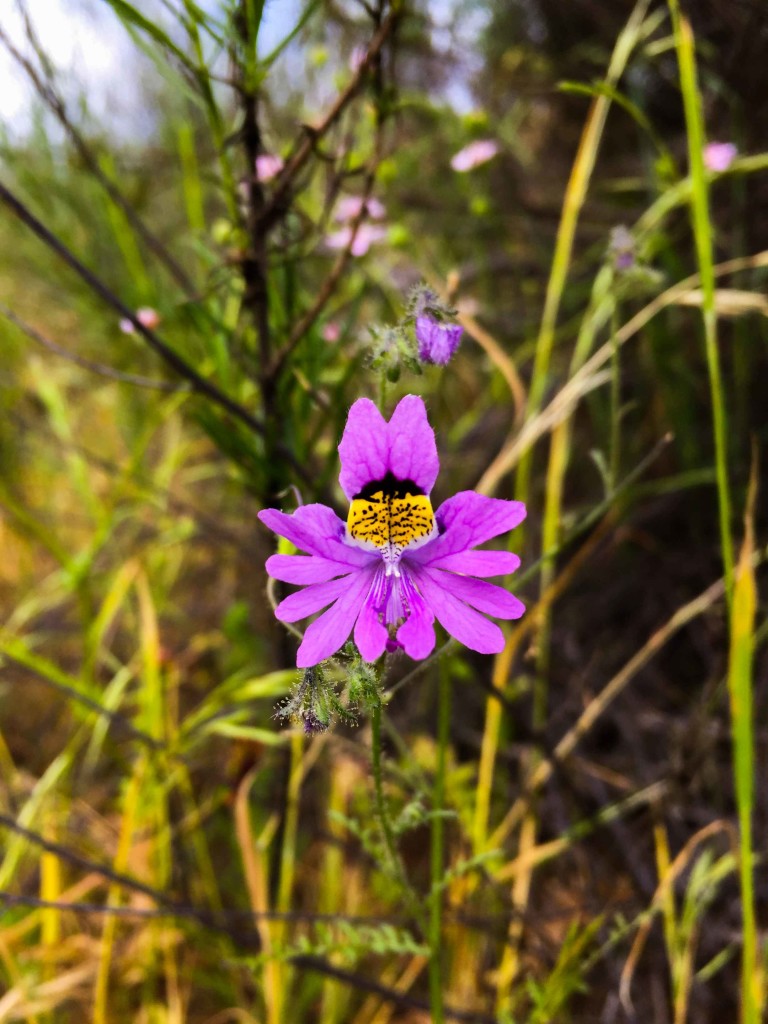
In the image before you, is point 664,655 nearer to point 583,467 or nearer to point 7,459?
point 583,467

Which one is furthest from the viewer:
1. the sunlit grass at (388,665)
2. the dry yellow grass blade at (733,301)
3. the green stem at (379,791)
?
the dry yellow grass blade at (733,301)

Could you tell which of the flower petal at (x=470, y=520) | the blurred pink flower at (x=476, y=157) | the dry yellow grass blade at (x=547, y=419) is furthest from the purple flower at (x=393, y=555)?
the blurred pink flower at (x=476, y=157)

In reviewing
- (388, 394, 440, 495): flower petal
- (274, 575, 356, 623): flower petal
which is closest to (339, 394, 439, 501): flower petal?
(388, 394, 440, 495): flower petal

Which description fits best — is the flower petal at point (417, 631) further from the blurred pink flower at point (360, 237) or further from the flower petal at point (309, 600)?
the blurred pink flower at point (360, 237)

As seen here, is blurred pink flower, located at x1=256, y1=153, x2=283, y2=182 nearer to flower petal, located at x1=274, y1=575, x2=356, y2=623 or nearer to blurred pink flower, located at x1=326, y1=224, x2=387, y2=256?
blurred pink flower, located at x1=326, y1=224, x2=387, y2=256

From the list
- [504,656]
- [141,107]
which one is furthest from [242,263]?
[141,107]

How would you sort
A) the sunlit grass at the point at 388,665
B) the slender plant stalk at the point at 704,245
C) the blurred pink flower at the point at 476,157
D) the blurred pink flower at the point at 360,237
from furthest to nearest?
the blurred pink flower at the point at 476,157 → the blurred pink flower at the point at 360,237 → the sunlit grass at the point at 388,665 → the slender plant stalk at the point at 704,245
